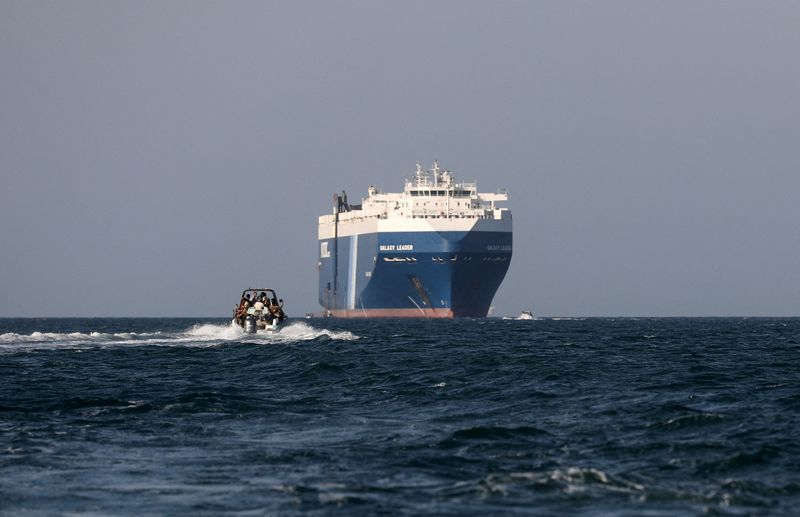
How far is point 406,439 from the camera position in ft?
82.5

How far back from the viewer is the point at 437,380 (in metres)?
39.1

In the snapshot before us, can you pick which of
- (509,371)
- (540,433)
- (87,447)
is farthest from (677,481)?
(509,371)

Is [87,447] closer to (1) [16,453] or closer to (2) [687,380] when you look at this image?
(1) [16,453]

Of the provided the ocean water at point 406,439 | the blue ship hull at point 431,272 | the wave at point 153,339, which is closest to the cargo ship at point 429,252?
the blue ship hull at point 431,272

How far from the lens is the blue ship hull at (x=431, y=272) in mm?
139625

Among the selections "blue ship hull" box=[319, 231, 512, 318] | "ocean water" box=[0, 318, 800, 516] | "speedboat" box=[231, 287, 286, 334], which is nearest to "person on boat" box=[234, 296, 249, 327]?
"speedboat" box=[231, 287, 286, 334]

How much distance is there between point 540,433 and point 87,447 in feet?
28.9

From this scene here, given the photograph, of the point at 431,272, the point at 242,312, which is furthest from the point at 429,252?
the point at 242,312

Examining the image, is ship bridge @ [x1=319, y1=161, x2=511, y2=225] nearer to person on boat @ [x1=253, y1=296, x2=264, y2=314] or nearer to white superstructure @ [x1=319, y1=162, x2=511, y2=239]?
white superstructure @ [x1=319, y1=162, x2=511, y2=239]

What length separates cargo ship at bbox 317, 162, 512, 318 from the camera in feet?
460

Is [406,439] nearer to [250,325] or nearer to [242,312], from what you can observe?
[250,325]

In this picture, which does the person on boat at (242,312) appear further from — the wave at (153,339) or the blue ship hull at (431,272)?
the blue ship hull at (431,272)

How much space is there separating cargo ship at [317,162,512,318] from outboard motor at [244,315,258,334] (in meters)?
66.2

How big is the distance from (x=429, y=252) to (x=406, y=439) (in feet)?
376
